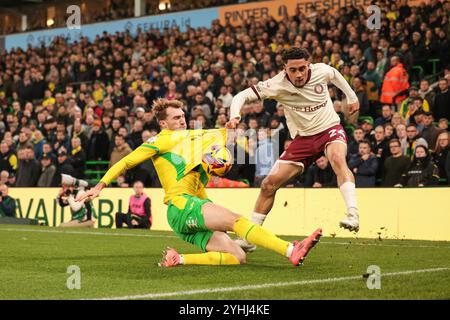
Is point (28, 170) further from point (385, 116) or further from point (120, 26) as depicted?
point (120, 26)

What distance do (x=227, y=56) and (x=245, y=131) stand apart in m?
5.40

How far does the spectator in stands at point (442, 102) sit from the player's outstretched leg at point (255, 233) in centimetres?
932

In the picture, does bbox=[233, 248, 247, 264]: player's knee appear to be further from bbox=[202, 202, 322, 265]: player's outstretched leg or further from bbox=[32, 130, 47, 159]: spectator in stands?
bbox=[32, 130, 47, 159]: spectator in stands

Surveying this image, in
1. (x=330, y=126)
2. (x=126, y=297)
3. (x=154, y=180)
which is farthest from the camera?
(x=154, y=180)

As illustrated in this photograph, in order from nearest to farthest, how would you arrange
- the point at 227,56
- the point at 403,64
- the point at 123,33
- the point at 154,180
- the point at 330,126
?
the point at 330,126
the point at 403,64
the point at 154,180
the point at 227,56
the point at 123,33

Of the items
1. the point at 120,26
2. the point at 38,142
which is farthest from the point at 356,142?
the point at 120,26

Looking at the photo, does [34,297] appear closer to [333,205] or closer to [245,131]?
[333,205]

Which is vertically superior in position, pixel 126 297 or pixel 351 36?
pixel 351 36

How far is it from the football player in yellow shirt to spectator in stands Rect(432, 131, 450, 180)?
22.4 feet

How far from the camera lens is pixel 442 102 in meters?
16.2

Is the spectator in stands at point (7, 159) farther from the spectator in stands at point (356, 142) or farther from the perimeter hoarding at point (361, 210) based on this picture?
the spectator in stands at point (356, 142)

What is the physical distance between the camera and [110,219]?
1916 cm

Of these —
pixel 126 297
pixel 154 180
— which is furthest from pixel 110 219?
pixel 126 297

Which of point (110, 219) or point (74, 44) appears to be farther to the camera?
point (74, 44)
